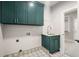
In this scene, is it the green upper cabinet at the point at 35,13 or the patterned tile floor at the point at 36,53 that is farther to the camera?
the green upper cabinet at the point at 35,13

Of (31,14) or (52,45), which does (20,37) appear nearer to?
(31,14)

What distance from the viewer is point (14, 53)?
270 cm

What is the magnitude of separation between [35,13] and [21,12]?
66 cm

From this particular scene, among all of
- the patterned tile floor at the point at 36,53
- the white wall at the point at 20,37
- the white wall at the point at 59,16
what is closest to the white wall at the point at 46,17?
the white wall at the point at 59,16

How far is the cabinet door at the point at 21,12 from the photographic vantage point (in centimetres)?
256

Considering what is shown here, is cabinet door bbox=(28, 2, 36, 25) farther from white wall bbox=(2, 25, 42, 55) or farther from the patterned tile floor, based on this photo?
the patterned tile floor

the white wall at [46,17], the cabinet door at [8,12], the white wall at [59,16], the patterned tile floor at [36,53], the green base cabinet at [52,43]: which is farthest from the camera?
the white wall at [46,17]

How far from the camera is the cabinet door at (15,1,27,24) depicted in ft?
8.41

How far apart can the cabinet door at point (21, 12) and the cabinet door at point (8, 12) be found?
143 mm

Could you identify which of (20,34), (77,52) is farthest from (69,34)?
(20,34)

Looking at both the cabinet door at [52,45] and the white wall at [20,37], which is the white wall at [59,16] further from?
the white wall at [20,37]

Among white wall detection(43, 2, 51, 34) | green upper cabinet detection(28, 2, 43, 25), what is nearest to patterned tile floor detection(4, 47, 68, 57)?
white wall detection(43, 2, 51, 34)

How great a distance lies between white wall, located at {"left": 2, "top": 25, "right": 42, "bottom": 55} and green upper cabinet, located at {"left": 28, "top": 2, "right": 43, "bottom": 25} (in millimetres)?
322

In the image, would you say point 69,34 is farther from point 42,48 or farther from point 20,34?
point 20,34
